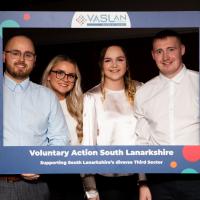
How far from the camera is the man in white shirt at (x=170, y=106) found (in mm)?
3445

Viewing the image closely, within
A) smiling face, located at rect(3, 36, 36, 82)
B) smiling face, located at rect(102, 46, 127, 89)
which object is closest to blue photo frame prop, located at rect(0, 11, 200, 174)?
smiling face, located at rect(3, 36, 36, 82)

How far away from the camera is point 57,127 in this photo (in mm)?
3453

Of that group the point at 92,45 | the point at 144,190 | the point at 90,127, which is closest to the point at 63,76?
the point at 92,45

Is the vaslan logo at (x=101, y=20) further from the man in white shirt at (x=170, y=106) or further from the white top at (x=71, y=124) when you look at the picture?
the white top at (x=71, y=124)

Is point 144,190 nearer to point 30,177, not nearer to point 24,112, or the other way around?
point 30,177

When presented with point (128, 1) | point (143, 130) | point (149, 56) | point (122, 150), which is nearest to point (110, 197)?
point (122, 150)

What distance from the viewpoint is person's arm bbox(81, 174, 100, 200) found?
11.6 feet

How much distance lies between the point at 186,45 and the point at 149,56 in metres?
0.35

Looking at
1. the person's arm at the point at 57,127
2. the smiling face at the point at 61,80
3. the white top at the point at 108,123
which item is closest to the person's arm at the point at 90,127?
the white top at the point at 108,123

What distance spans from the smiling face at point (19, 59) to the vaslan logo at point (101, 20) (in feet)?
1.50

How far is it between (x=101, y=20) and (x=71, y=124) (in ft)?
3.22

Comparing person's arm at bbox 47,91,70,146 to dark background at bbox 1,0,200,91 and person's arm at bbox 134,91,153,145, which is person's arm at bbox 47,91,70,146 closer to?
dark background at bbox 1,0,200,91

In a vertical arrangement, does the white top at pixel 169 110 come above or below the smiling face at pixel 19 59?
below

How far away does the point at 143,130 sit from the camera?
346 cm
